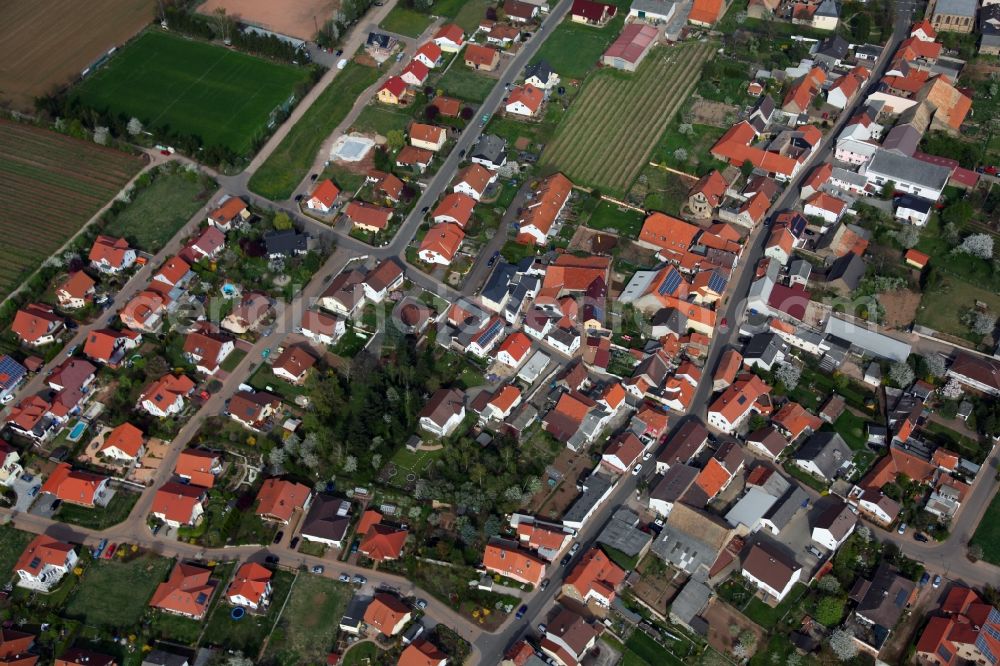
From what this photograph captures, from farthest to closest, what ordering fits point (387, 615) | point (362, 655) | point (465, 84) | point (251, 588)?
1. point (465, 84)
2. point (251, 588)
3. point (387, 615)
4. point (362, 655)

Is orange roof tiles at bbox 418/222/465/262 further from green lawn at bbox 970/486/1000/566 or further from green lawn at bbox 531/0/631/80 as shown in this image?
green lawn at bbox 970/486/1000/566

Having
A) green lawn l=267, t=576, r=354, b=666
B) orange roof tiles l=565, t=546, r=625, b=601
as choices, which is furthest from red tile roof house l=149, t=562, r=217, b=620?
orange roof tiles l=565, t=546, r=625, b=601

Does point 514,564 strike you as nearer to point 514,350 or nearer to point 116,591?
point 514,350

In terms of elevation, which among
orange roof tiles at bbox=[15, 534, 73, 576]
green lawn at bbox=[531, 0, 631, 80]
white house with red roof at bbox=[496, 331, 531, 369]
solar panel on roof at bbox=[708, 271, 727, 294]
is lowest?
orange roof tiles at bbox=[15, 534, 73, 576]

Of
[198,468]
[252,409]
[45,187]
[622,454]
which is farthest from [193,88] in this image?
[622,454]

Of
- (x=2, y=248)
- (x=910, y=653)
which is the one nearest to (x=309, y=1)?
(x=2, y=248)

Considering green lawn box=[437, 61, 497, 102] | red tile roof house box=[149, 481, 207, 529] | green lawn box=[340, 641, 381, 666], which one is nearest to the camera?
green lawn box=[340, 641, 381, 666]
